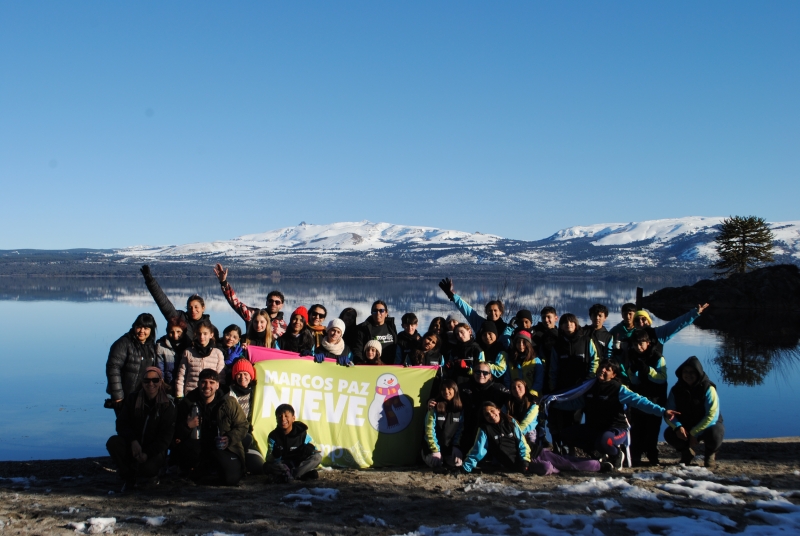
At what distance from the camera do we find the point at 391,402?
7637 mm

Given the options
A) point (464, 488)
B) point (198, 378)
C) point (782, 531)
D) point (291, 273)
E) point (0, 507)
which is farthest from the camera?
point (291, 273)

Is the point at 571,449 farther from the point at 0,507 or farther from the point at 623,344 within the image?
the point at 0,507

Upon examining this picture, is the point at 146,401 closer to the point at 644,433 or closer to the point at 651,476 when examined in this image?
the point at 651,476

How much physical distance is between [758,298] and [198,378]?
48625mm

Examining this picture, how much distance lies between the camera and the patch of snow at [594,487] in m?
6.29

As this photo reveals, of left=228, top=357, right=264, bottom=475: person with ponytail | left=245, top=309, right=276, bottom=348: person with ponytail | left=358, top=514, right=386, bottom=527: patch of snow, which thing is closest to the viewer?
left=358, top=514, right=386, bottom=527: patch of snow

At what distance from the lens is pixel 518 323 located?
8.52 meters

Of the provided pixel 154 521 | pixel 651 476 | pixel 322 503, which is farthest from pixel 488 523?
pixel 154 521

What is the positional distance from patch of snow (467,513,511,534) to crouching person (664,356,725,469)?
2.73 meters

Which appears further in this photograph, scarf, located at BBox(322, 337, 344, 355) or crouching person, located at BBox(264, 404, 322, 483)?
scarf, located at BBox(322, 337, 344, 355)

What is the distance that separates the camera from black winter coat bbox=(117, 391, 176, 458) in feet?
21.3

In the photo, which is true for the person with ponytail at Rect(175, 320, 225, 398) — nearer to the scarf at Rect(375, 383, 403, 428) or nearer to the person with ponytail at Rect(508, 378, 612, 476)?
the scarf at Rect(375, 383, 403, 428)

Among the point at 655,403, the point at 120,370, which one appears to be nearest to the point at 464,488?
the point at 655,403

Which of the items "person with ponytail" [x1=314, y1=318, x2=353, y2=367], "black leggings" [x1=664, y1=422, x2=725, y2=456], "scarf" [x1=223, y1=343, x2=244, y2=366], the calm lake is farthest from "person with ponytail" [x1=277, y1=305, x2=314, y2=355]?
"black leggings" [x1=664, y1=422, x2=725, y2=456]
